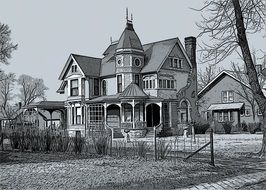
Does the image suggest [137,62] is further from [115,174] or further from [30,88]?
[30,88]

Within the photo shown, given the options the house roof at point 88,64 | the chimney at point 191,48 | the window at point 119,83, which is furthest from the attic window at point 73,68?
the chimney at point 191,48

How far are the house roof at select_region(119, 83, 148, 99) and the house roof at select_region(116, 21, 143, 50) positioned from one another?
4321 mm

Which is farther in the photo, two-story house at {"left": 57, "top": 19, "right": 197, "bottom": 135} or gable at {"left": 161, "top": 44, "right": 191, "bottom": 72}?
gable at {"left": 161, "top": 44, "right": 191, "bottom": 72}

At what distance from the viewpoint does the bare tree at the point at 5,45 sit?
43312 mm

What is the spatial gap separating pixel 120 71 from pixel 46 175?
31.5 m

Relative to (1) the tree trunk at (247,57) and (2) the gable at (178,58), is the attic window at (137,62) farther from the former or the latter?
(1) the tree trunk at (247,57)

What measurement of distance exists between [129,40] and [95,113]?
30.7ft

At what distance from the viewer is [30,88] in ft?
334

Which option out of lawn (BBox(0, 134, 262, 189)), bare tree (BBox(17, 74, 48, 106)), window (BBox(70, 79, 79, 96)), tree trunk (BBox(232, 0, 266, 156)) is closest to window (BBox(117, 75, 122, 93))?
window (BBox(70, 79, 79, 96))

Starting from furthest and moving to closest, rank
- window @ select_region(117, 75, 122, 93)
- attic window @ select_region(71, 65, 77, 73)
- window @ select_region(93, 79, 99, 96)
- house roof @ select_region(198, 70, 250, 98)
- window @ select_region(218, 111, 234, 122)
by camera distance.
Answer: house roof @ select_region(198, 70, 250, 98), window @ select_region(218, 111, 234, 122), attic window @ select_region(71, 65, 77, 73), window @ select_region(93, 79, 99, 96), window @ select_region(117, 75, 122, 93)

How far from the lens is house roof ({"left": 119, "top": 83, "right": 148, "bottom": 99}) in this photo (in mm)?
39375

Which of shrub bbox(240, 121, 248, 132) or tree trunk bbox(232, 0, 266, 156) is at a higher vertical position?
tree trunk bbox(232, 0, 266, 156)

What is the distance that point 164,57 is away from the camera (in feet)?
138

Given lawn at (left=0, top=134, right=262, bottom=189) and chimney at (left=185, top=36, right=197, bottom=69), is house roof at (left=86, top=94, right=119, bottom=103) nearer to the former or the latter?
chimney at (left=185, top=36, right=197, bottom=69)
